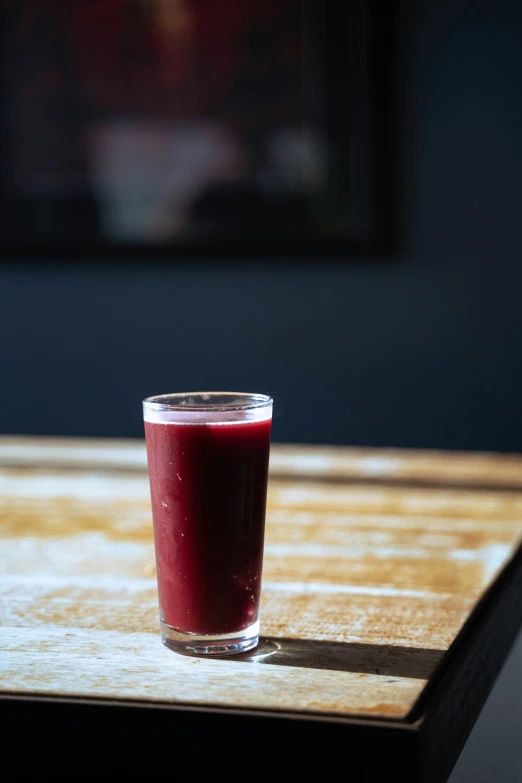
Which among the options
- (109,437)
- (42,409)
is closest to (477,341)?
(109,437)

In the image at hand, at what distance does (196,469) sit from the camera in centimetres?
63

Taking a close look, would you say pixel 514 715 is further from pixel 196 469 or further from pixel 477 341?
pixel 477 341

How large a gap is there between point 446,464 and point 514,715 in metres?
0.42

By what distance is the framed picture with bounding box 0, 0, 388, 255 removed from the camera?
→ 116 inches

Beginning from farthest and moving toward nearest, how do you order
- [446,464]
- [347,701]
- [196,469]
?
[446,464], [196,469], [347,701]

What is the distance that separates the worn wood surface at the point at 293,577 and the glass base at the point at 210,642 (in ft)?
0.04

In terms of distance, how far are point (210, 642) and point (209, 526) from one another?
75mm

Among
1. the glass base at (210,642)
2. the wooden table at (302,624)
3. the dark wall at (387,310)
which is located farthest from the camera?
the dark wall at (387,310)

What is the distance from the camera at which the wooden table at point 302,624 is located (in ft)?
1.63

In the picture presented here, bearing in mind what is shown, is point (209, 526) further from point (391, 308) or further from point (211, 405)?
point (391, 308)

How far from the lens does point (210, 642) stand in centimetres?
62

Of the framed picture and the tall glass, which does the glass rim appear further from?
the framed picture

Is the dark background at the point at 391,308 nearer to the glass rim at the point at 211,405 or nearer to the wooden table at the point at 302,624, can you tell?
→ the wooden table at the point at 302,624

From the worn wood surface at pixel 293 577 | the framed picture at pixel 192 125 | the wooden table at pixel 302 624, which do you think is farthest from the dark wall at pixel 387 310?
the wooden table at pixel 302 624
